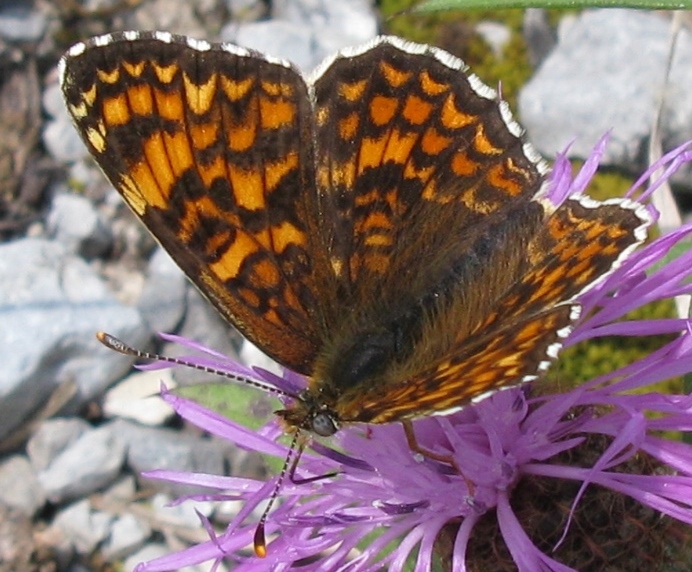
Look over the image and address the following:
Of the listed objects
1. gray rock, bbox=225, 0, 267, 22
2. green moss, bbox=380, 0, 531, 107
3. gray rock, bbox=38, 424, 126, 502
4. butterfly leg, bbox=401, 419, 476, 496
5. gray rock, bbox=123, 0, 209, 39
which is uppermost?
gray rock, bbox=225, 0, 267, 22

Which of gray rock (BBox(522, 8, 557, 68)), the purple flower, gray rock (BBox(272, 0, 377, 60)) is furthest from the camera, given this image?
gray rock (BBox(272, 0, 377, 60))

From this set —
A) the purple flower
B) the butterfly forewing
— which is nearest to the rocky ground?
the purple flower

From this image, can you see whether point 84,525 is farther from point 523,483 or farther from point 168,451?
point 523,483

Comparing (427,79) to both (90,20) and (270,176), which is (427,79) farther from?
(90,20)

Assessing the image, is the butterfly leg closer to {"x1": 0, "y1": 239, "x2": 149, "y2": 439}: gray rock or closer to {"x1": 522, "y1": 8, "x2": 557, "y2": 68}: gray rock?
{"x1": 0, "y1": 239, "x2": 149, "y2": 439}: gray rock

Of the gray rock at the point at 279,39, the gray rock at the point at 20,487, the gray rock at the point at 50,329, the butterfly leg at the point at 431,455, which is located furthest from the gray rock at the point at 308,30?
the butterfly leg at the point at 431,455

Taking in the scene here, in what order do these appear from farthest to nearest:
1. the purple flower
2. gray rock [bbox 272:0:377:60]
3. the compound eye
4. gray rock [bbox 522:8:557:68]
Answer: gray rock [bbox 272:0:377:60] → gray rock [bbox 522:8:557:68] → the purple flower → the compound eye

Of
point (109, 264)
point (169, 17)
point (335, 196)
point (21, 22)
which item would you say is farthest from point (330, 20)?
point (335, 196)
